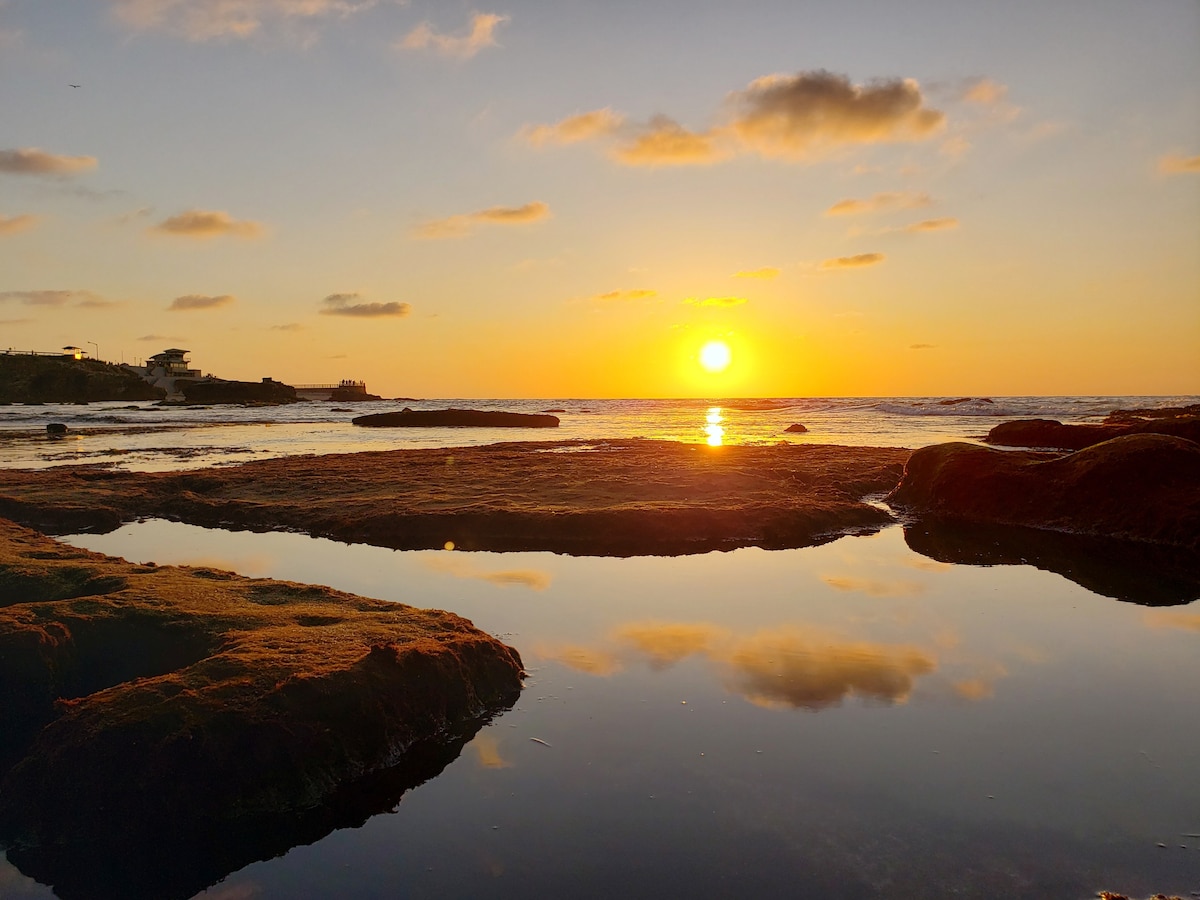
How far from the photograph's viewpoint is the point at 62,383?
13012 centimetres

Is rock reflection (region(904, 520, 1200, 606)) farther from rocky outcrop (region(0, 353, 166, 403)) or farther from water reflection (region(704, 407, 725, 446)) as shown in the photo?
rocky outcrop (region(0, 353, 166, 403))

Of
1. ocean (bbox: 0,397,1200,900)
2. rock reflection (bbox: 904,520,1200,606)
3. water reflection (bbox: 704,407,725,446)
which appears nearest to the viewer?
ocean (bbox: 0,397,1200,900)

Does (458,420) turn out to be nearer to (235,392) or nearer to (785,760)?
(785,760)

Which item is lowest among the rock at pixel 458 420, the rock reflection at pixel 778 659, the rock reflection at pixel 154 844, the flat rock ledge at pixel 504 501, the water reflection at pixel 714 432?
the rock reflection at pixel 154 844

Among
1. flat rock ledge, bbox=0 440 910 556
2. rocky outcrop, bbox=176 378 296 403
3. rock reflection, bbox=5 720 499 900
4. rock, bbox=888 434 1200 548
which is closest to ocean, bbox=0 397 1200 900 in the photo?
rock reflection, bbox=5 720 499 900

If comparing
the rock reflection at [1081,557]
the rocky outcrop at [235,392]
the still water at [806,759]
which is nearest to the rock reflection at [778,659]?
the still water at [806,759]

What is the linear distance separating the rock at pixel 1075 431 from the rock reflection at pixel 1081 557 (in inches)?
365

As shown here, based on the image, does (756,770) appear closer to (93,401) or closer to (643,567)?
→ (643,567)

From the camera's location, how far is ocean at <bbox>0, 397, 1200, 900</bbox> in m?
5.20

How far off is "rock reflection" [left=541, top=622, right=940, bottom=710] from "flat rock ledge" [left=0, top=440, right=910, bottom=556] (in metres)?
5.23

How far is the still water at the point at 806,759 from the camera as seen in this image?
5.20 meters

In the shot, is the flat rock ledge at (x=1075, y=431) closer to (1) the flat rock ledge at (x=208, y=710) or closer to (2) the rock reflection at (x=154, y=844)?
(1) the flat rock ledge at (x=208, y=710)

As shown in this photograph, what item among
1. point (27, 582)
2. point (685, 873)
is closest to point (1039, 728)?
point (685, 873)

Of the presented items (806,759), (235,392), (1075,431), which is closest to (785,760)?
(806,759)
